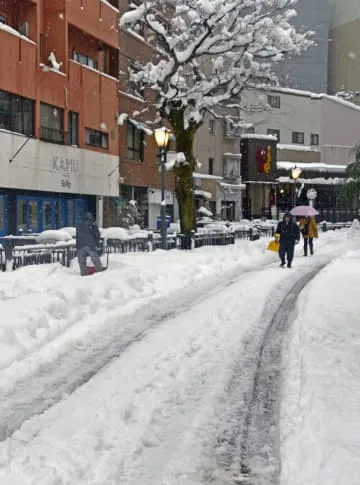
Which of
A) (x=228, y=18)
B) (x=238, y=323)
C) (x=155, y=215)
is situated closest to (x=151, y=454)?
(x=238, y=323)

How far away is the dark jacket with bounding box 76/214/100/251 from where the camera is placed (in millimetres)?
15117

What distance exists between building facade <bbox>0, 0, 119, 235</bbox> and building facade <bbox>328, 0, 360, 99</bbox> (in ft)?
139

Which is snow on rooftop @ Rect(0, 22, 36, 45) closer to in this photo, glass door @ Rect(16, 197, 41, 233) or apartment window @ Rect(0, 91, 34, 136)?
apartment window @ Rect(0, 91, 34, 136)

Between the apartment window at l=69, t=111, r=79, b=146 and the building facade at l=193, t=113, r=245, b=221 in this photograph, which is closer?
the apartment window at l=69, t=111, r=79, b=146

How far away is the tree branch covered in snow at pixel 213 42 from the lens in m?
23.1

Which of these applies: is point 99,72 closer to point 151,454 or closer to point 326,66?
point 151,454

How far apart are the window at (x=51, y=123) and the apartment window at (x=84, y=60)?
3562mm

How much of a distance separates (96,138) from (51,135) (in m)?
4.15

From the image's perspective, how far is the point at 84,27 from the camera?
96.1 feet

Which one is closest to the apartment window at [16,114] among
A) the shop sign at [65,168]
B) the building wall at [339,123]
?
the shop sign at [65,168]

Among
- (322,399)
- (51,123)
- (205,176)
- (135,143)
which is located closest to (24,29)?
(51,123)

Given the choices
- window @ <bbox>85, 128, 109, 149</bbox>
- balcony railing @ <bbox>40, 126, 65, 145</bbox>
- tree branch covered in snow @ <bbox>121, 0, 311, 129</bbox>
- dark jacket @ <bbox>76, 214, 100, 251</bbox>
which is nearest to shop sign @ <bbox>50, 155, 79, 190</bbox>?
balcony railing @ <bbox>40, 126, 65, 145</bbox>

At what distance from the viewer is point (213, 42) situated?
2352cm

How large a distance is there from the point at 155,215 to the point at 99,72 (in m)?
9.78
